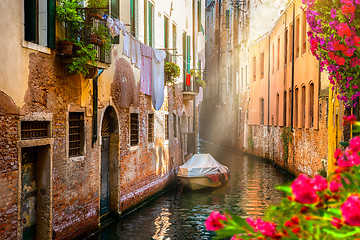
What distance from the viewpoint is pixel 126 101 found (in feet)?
42.8

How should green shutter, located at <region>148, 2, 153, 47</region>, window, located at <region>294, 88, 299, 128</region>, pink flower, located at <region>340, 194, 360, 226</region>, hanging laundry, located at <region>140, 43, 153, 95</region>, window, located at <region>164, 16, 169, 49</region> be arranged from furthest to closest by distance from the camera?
window, located at <region>294, 88, 299, 128</region> < window, located at <region>164, 16, 169, 49</region> < green shutter, located at <region>148, 2, 153, 47</region> < hanging laundry, located at <region>140, 43, 153, 95</region> < pink flower, located at <region>340, 194, 360, 226</region>

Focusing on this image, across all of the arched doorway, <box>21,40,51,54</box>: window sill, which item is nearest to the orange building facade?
the arched doorway

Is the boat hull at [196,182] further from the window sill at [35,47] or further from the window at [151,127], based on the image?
the window sill at [35,47]

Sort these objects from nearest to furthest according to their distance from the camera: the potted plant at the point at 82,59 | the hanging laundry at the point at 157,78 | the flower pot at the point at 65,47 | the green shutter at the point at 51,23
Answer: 1. the green shutter at the point at 51,23
2. the flower pot at the point at 65,47
3. the potted plant at the point at 82,59
4. the hanging laundry at the point at 157,78

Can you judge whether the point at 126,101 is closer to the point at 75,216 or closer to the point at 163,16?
the point at 75,216

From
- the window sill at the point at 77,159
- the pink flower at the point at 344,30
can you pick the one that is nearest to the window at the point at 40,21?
the window sill at the point at 77,159

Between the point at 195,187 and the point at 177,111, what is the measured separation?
13.1ft

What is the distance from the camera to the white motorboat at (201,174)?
681 inches

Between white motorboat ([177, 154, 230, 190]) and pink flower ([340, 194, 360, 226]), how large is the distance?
15.1 m

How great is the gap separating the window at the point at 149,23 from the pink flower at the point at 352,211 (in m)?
13.6

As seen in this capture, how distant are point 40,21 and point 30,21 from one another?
0.65ft

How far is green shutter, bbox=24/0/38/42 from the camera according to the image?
321 inches

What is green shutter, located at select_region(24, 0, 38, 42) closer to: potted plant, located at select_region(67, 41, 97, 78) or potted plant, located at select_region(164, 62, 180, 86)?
potted plant, located at select_region(67, 41, 97, 78)

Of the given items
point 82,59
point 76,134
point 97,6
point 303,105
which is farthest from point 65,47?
point 303,105
